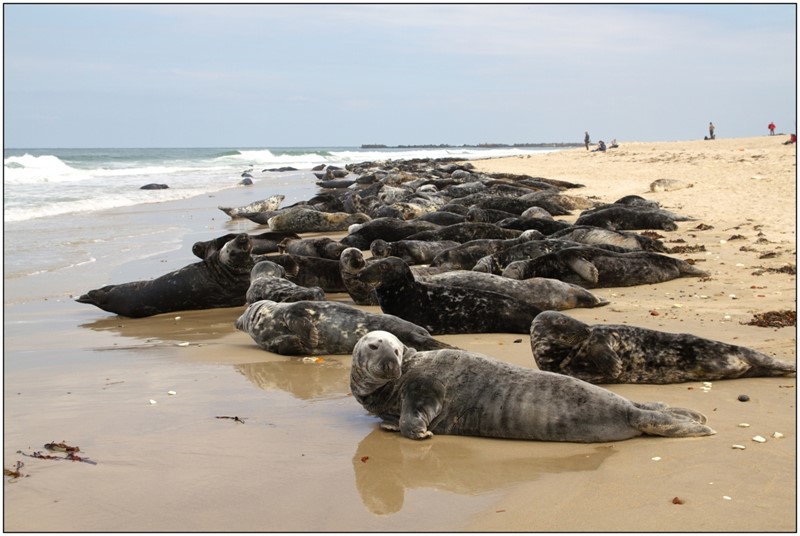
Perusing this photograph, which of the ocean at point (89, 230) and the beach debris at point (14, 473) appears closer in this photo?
the beach debris at point (14, 473)

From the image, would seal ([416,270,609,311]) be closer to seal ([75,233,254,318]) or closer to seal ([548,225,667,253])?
seal ([75,233,254,318])

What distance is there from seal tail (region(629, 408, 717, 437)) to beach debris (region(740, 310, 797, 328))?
2593mm

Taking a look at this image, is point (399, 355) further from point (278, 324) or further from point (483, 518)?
point (278, 324)

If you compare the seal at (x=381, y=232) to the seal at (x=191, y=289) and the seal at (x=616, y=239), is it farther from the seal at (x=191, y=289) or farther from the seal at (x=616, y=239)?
the seal at (x=191, y=289)

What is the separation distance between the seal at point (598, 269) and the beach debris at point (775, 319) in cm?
215

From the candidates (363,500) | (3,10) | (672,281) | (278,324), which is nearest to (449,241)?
(672,281)

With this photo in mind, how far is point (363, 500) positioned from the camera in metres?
3.59

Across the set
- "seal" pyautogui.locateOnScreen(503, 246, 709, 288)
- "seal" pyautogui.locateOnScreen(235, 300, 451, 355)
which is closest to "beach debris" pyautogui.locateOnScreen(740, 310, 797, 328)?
"seal" pyautogui.locateOnScreen(503, 246, 709, 288)

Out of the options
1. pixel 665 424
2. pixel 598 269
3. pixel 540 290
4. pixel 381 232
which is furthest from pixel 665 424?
pixel 381 232

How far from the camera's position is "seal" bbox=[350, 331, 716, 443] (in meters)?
4.17

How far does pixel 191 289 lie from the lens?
8961mm

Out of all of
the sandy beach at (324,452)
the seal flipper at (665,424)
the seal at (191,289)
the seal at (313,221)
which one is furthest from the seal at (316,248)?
the seal flipper at (665,424)

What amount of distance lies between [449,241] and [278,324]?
517 centimetres

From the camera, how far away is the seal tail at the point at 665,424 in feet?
13.5
